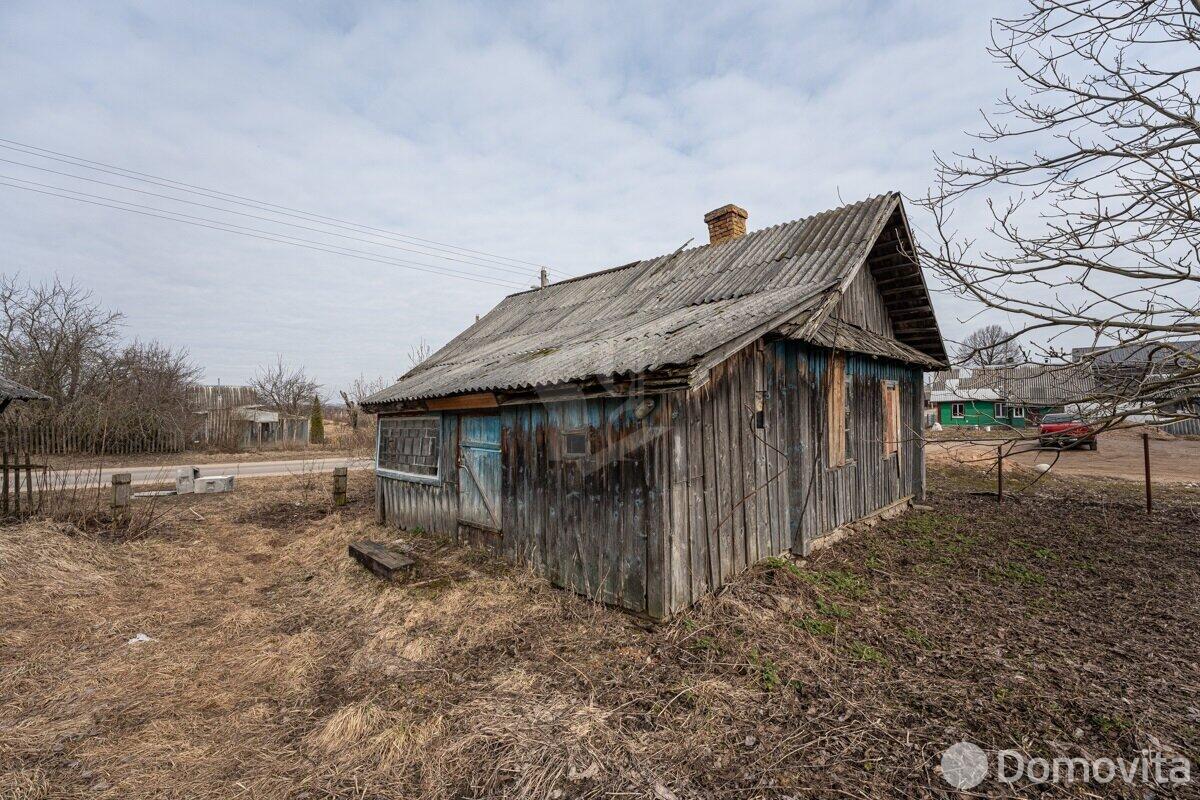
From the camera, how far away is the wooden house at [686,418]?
533cm

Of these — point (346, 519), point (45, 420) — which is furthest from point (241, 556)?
point (45, 420)

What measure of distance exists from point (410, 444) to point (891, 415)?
8.99m

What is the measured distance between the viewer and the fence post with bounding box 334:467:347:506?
38.9ft

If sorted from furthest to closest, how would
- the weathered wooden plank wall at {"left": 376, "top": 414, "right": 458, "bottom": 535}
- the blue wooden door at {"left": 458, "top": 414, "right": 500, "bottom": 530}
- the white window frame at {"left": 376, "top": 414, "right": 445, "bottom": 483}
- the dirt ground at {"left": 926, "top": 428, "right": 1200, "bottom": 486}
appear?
1. the dirt ground at {"left": 926, "top": 428, "right": 1200, "bottom": 486}
2. the white window frame at {"left": 376, "top": 414, "right": 445, "bottom": 483}
3. the weathered wooden plank wall at {"left": 376, "top": 414, "right": 458, "bottom": 535}
4. the blue wooden door at {"left": 458, "top": 414, "right": 500, "bottom": 530}

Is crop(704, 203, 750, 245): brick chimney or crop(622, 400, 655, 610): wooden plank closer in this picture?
crop(622, 400, 655, 610): wooden plank

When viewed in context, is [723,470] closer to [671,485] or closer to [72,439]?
[671,485]

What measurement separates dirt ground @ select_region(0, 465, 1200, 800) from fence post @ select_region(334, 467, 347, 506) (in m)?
3.90

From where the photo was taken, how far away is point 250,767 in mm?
3477

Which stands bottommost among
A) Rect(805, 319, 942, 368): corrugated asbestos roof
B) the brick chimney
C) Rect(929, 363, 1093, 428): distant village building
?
Rect(929, 363, 1093, 428): distant village building

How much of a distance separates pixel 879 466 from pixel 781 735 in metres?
7.21

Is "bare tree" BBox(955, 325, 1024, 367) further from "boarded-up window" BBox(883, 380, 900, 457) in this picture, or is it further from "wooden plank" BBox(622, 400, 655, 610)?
"boarded-up window" BBox(883, 380, 900, 457)

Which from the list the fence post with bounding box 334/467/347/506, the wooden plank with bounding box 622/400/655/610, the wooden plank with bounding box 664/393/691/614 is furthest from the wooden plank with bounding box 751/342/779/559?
the fence post with bounding box 334/467/347/506

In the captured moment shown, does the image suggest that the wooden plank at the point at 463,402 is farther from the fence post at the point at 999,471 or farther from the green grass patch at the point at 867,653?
the fence post at the point at 999,471

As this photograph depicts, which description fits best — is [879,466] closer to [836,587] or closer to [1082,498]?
[836,587]
